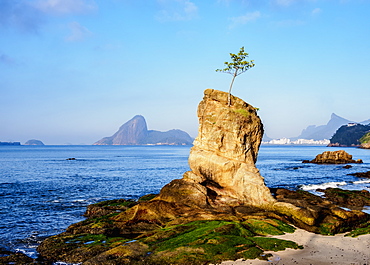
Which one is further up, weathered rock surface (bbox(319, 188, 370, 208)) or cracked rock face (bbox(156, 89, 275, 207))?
cracked rock face (bbox(156, 89, 275, 207))

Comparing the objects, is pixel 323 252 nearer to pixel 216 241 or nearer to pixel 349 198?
pixel 216 241

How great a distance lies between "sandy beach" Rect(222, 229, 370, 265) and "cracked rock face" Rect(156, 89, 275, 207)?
10.1 metres

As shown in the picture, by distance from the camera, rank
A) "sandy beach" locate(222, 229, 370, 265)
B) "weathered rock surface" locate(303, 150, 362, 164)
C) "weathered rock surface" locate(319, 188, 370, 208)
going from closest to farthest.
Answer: "sandy beach" locate(222, 229, 370, 265), "weathered rock surface" locate(319, 188, 370, 208), "weathered rock surface" locate(303, 150, 362, 164)

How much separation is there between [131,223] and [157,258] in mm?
10191

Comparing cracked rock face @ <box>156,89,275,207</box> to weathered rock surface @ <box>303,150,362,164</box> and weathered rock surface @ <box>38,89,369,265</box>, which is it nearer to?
weathered rock surface @ <box>38,89,369,265</box>

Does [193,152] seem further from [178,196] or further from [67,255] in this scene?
[67,255]

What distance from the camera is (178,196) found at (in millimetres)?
35031

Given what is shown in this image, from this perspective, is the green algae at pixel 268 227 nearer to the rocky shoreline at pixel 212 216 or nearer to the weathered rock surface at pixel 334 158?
the rocky shoreline at pixel 212 216

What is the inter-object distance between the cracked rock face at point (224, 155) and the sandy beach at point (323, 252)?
33.2 feet

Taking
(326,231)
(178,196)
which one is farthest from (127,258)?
(326,231)

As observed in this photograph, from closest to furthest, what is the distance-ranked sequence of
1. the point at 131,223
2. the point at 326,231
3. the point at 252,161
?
the point at 326,231 → the point at 131,223 → the point at 252,161

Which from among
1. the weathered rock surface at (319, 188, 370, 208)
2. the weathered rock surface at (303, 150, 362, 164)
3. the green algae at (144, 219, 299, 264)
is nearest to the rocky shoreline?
the green algae at (144, 219, 299, 264)

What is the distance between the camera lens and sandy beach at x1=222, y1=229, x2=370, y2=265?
20188 millimetres

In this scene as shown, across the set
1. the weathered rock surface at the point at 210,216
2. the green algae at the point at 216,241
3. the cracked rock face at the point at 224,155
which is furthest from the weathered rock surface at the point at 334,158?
the green algae at the point at 216,241
